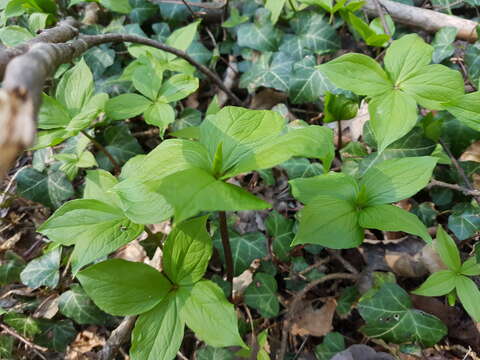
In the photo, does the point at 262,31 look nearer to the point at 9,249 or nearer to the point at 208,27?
the point at 208,27

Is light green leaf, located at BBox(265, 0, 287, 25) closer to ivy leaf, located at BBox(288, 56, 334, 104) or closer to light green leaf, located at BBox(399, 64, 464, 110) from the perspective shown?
ivy leaf, located at BBox(288, 56, 334, 104)

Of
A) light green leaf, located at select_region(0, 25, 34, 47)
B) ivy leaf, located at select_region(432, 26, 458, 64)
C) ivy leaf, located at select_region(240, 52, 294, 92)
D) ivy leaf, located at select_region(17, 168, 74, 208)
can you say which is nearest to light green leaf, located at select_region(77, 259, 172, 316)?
ivy leaf, located at select_region(17, 168, 74, 208)

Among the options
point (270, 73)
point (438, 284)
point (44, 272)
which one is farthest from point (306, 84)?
point (44, 272)

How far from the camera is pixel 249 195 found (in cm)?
96

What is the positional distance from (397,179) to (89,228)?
112 cm

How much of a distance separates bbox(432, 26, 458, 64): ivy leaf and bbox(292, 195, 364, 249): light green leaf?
1.34 meters

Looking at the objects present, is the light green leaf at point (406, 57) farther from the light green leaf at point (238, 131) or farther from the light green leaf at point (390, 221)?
the light green leaf at point (238, 131)

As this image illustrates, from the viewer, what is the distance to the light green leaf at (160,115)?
1.80m

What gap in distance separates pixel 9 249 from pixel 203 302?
1.57 meters

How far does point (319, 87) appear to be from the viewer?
6.81 ft

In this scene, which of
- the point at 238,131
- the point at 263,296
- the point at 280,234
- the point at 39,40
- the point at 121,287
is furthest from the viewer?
the point at 280,234

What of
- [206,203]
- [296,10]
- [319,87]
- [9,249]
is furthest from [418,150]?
[9,249]

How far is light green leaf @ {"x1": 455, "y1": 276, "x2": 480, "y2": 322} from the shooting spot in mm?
1379

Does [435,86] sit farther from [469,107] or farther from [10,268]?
[10,268]
